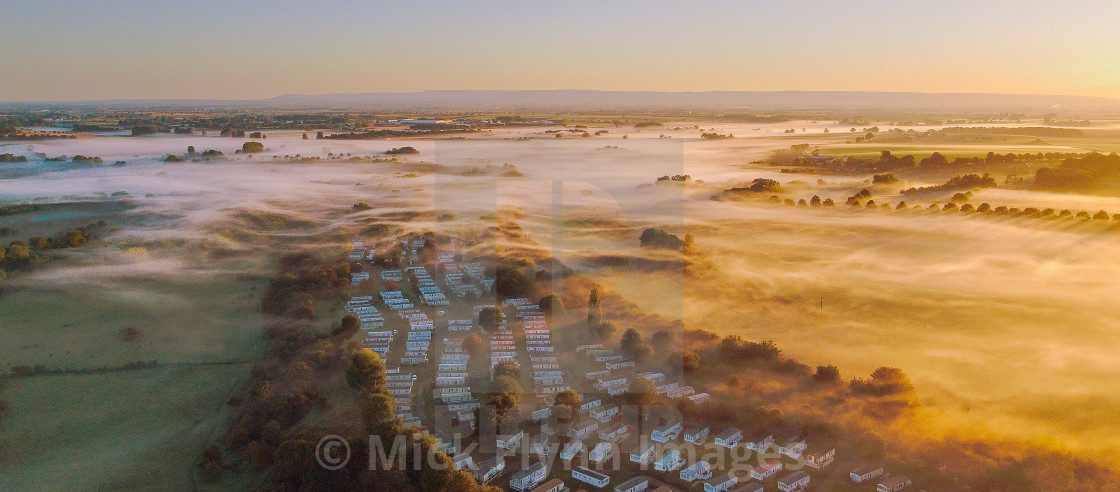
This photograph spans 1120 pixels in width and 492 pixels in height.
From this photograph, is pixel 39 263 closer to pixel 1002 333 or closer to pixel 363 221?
pixel 363 221

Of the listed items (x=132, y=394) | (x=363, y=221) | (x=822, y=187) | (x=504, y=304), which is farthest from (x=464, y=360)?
(x=822, y=187)

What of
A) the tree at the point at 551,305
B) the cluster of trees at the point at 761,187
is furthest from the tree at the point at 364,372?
the cluster of trees at the point at 761,187

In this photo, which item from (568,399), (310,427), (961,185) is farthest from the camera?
(961,185)

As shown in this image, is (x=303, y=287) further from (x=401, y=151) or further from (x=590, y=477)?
(x=401, y=151)

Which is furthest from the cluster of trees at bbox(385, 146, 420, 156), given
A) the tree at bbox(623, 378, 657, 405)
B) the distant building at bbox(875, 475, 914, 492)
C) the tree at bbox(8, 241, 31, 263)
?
the distant building at bbox(875, 475, 914, 492)

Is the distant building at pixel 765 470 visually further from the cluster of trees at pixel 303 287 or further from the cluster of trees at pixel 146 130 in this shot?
the cluster of trees at pixel 146 130

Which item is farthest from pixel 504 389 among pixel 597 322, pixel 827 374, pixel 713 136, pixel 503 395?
pixel 713 136
